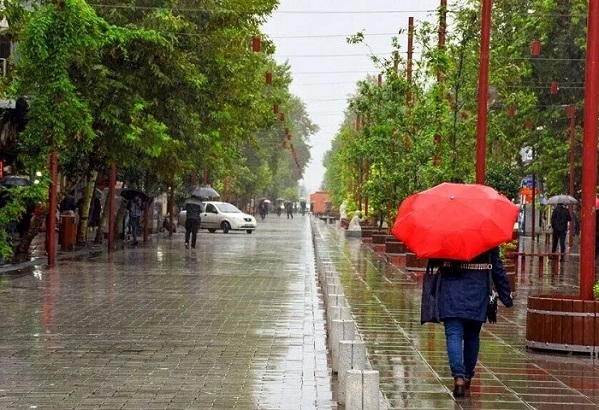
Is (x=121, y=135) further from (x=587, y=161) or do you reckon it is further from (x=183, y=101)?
(x=587, y=161)

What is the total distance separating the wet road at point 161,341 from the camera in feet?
37.0

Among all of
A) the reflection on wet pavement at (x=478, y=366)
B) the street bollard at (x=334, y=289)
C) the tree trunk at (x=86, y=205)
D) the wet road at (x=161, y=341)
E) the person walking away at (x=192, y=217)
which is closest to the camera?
the reflection on wet pavement at (x=478, y=366)

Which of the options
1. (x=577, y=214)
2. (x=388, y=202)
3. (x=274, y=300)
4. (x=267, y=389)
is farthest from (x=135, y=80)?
(x=577, y=214)

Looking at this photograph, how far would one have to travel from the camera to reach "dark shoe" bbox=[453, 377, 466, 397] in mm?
11188

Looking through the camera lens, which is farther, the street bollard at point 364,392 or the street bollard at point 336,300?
the street bollard at point 336,300

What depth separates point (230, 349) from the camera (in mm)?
14672

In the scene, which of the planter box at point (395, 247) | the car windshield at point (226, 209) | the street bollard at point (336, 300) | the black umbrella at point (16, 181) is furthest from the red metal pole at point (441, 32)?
the car windshield at point (226, 209)

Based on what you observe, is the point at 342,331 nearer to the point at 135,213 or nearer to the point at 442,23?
the point at 442,23

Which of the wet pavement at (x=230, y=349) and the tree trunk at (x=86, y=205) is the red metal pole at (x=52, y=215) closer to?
the wet pavement at (x=230, y=349)

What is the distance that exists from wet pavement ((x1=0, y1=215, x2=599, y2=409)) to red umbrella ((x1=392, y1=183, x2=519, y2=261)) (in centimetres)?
123

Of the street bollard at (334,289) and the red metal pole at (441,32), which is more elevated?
the red metal pole at (441,32)

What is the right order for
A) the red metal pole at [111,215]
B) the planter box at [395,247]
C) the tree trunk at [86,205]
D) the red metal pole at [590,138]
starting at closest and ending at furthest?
the red metal pole at [590,138], the planter box at [395,247], the red metal pole at [111,215], the tree trunk at [86,205]

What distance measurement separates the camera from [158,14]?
34.6 metres

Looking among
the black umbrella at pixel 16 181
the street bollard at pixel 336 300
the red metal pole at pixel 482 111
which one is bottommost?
the street bollard at pixel 336 300
